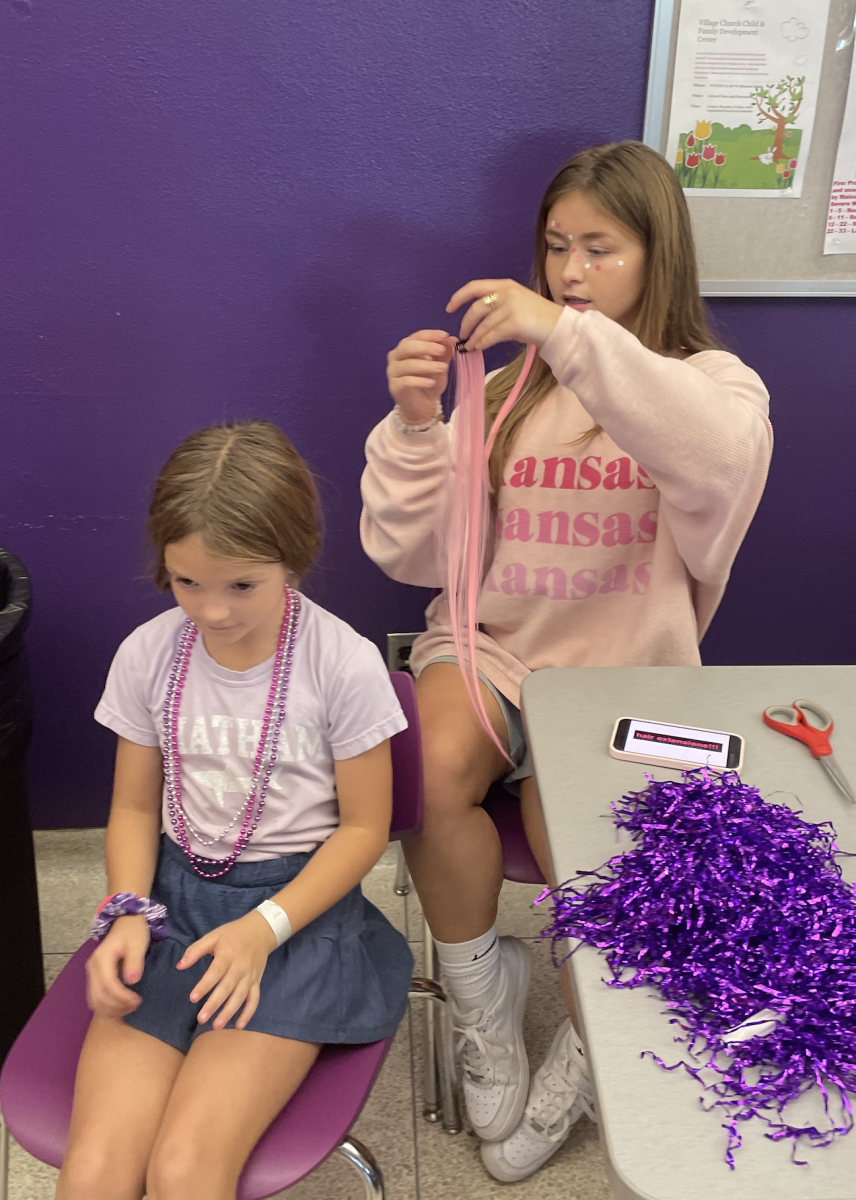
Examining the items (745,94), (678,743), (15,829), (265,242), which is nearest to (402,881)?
(15,829)

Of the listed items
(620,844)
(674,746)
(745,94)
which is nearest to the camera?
(620,844)

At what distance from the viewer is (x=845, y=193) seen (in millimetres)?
1682

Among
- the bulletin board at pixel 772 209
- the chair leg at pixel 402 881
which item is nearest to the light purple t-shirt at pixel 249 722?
the chair leg at pixel 402 881

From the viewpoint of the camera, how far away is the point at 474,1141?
153 centimetres

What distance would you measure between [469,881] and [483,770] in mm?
153

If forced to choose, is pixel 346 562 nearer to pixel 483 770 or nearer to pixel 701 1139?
pixel 483 770

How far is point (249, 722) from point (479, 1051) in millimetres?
603

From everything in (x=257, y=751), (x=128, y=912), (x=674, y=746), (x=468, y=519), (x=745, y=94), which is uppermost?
(x=745, y=94)

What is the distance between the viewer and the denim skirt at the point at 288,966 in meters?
1.07

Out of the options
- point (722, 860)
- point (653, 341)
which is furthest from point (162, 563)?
point (653, 341)

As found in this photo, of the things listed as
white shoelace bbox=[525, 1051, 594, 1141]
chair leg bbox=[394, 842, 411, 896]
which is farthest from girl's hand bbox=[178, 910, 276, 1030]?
chair leg bbox=[394, 842, 411, 896]

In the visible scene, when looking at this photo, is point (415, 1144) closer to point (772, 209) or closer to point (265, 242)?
point (265, 242)

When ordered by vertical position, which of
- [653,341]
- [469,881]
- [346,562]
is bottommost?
[469,881]

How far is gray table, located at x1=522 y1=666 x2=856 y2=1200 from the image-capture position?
620 mm
